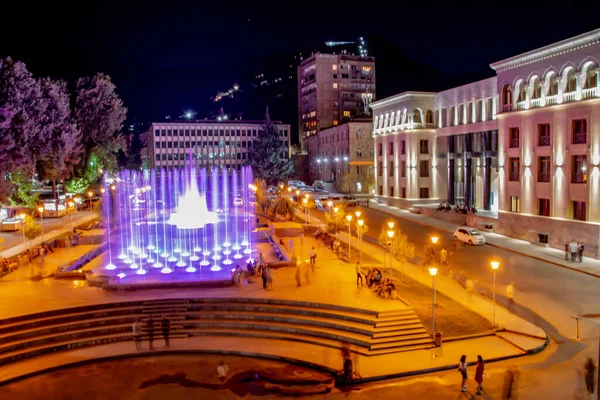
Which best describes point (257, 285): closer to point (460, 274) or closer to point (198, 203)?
point (460, 274)

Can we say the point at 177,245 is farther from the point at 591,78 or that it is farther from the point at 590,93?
the point at 591,78

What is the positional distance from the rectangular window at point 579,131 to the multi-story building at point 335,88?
75.2m

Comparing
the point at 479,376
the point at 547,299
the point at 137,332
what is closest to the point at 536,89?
the point at 547,299

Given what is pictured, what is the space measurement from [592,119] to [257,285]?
20.9 metres

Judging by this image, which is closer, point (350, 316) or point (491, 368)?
point (491, 368)

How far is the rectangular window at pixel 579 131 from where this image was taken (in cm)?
2886

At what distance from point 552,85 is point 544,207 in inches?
295

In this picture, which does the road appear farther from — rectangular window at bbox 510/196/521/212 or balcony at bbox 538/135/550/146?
balcony at bbox 538/135/550/146

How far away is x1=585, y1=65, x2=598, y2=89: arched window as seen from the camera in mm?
28141

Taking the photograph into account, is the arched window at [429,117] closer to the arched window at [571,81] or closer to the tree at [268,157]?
the arched window at [571,81]

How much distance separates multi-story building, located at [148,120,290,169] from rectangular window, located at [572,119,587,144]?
79344mm

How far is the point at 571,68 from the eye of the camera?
29672mm

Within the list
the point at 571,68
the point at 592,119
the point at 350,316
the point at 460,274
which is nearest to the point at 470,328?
the point at 350,316

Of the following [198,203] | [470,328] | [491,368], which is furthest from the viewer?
[198,203]
